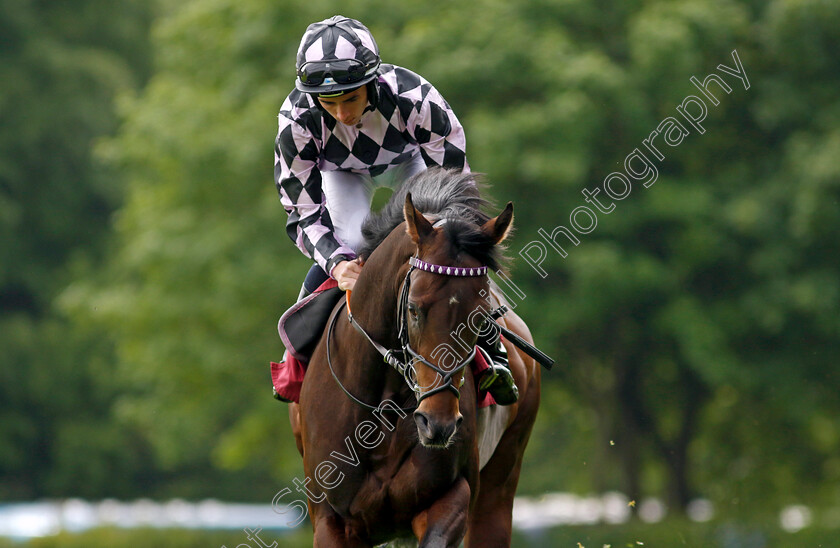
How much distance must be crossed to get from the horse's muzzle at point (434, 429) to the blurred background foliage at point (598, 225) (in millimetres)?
10466

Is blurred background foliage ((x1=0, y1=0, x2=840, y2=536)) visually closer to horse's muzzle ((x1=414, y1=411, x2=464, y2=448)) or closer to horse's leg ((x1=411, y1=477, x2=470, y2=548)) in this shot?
horse's leg ((x1=411, y1=477, x2=470, y2=548))

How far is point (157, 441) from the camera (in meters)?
19.5

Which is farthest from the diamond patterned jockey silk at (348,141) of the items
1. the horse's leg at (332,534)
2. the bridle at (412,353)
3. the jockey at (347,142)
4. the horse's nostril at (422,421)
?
the horse's nostril at (422,421)

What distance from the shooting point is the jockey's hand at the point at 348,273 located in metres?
5.32

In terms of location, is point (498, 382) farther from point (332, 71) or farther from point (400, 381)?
point (332, 71)

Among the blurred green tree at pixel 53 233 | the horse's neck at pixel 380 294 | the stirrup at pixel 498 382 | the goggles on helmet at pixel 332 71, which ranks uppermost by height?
the blurred green tree at pixel 53 233

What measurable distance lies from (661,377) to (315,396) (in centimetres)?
1386

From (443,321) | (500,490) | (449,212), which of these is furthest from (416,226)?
(500,490)

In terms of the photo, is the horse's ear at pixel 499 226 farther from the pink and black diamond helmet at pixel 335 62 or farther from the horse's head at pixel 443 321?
the pink and black diamond helmet at pixel 335 62

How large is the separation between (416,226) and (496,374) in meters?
0.96

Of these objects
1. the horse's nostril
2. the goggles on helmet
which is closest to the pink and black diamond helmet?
the goggles on helmet

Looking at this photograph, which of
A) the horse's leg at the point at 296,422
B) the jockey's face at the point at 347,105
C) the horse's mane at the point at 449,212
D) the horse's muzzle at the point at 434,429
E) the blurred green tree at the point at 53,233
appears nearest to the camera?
the horse's muzzle at the point at 434,429

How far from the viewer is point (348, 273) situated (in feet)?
17.5

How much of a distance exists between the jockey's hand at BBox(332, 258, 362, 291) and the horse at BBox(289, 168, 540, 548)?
0.05 metres
